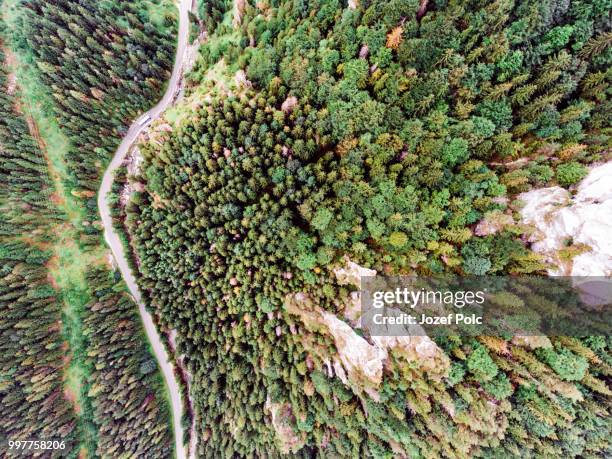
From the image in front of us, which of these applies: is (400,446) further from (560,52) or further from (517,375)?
(560,52)

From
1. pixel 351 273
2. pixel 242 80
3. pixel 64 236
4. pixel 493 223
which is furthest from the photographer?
pixel 64 236

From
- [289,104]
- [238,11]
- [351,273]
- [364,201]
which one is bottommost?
[351,273]

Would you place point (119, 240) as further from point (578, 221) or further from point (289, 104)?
point (578, 221)

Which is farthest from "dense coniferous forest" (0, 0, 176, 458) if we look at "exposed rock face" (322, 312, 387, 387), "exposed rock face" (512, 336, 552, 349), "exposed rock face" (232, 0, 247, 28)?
"exposed rock face" (512, 336, 552, 349)

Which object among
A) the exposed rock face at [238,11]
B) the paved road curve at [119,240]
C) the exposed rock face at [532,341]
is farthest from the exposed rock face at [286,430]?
the exposed rock face at [238,11]

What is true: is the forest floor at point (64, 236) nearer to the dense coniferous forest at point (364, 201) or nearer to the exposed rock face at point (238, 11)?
the dense coniferous forest at point (364, 201)

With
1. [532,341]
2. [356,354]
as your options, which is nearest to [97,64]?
[356,354]

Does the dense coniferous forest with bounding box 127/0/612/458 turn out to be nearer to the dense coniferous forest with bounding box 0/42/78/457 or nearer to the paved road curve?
the paved road curve
